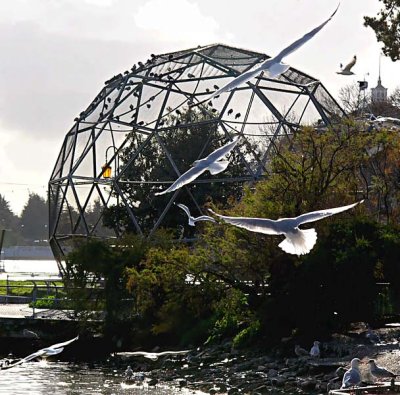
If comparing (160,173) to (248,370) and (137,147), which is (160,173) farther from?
(248,370)

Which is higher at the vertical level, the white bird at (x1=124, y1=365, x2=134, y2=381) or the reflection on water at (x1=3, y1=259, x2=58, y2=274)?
the reflection on water at (x1=3, y1=259, x2=58, y2=274)

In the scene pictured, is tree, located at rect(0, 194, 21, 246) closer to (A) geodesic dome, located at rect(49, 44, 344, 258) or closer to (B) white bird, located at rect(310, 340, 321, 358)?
(A) geodesic dome, located at rect(49, 44, 344, 258)

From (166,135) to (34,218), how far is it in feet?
283

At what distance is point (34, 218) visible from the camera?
412 feet

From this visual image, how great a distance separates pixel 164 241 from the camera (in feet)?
110

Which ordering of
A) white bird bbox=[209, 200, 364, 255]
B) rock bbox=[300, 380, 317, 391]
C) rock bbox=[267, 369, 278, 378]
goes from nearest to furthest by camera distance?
white bird bbox=[209, 200, 364, 255]
rock bbox=[300, 380, 317, 391]
rock bbox=[267, 369, 278, 378]

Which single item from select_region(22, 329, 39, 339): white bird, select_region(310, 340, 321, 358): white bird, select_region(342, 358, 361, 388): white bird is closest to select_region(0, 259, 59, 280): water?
select_region(22, 329, 39, 339): white bird

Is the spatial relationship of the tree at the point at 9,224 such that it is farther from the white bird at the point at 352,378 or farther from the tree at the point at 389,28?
the white bird at the point at 352,378

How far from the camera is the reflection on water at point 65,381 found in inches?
1038

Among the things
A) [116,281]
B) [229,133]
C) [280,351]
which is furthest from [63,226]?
[280,351]

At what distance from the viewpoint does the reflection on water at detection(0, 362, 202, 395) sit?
26359 mm

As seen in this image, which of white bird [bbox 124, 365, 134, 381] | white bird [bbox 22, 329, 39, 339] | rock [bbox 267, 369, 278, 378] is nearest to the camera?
rock [bbox 267, 369, 278, 378]

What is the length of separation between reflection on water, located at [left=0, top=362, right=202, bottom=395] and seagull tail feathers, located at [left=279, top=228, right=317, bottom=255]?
6911 millimetres

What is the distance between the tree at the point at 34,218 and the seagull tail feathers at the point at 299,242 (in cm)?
10046
